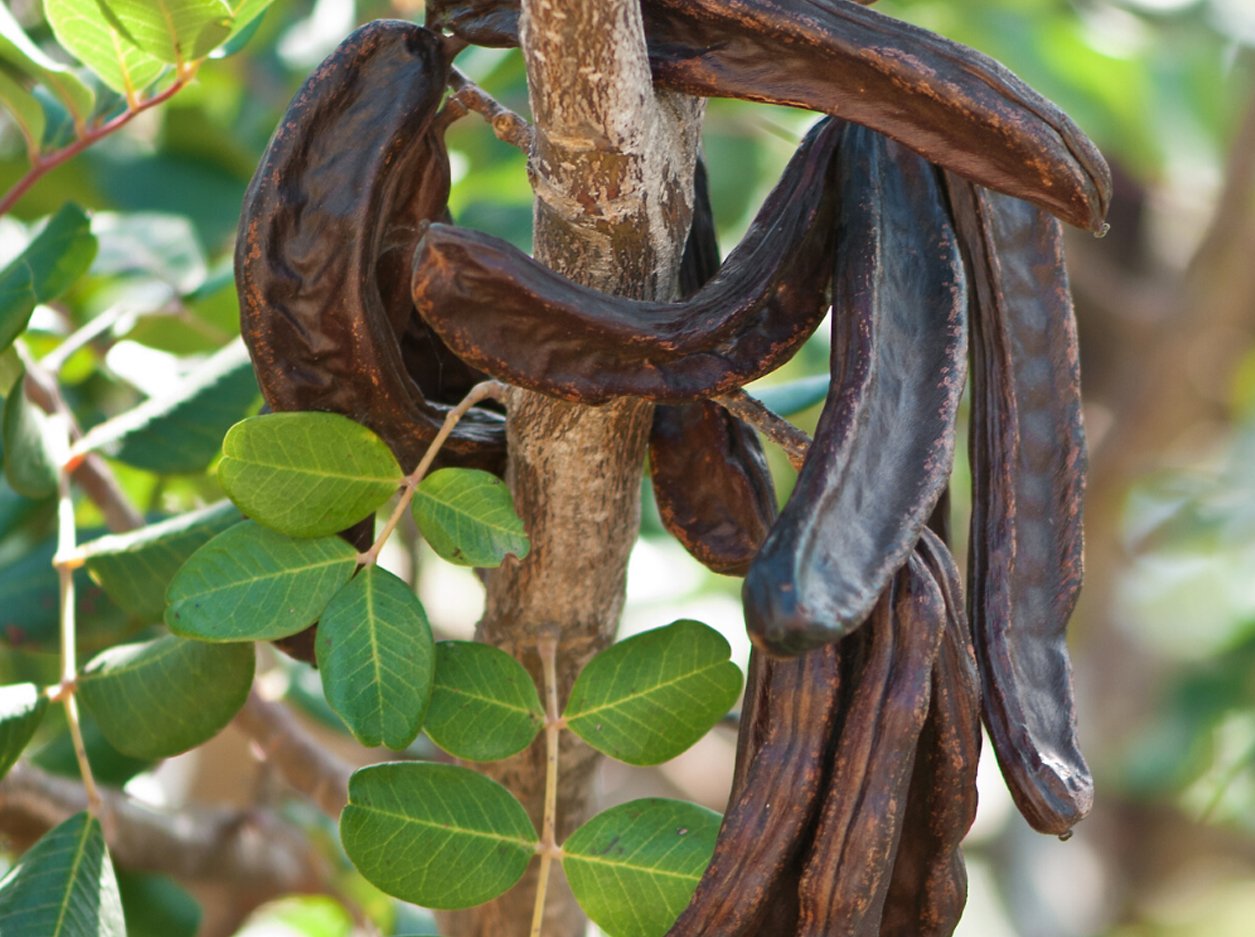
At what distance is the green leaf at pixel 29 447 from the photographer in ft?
1.88

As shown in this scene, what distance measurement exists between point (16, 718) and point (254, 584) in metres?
0.13

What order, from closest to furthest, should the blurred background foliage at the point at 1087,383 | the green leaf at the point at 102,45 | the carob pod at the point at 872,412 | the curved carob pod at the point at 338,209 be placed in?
1. the carob pod at the point at 872,412
2. the curved carob pod at the point at 338,209
3. the green leaf at the point at 102,45
4. the blurred background foliage at the point at 1087,383

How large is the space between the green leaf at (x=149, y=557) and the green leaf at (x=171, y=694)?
27 mm

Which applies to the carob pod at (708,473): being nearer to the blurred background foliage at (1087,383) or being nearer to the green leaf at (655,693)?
the green leaf at (655,693)

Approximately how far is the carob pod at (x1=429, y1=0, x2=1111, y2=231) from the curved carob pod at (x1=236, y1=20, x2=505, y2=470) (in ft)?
0.15

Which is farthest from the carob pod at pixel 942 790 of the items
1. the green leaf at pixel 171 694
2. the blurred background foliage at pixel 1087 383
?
the blurred background foliage at pixel 1087 383

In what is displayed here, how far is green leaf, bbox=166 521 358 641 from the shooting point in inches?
18.1

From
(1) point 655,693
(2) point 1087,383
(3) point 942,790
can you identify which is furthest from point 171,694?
(2) point 1087,383

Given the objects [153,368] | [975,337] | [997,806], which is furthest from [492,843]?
[997,806]

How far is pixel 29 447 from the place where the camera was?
1.94 ft

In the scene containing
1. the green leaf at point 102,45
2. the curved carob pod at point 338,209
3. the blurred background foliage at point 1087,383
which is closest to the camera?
the curved carob pod at point 338,209

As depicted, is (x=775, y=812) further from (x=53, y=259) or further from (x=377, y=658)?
(x=53, y=259)

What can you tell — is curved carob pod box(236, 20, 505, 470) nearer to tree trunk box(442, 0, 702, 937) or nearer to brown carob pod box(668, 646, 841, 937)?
tree trunk box(442, 0, 702, 937)

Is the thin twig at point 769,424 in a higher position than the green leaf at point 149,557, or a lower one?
higher
